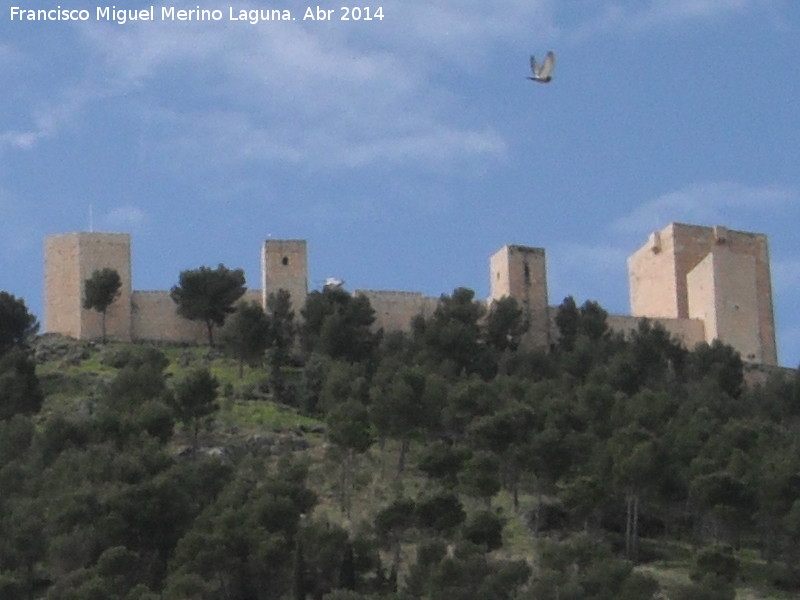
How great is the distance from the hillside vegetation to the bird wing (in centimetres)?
772

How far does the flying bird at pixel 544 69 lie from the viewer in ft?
89.9

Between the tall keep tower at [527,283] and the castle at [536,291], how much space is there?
1.0 inches

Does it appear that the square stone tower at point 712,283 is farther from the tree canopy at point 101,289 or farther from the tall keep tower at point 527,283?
the tree canopy at point 101,289

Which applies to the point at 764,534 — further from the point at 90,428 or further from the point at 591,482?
the point at 90,428

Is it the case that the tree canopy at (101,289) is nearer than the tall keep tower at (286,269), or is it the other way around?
the tree canopy at (101,289)

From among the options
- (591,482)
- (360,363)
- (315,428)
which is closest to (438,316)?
(360,363)

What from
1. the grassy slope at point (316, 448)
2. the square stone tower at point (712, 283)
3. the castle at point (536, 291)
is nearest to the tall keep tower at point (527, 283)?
the castle at point (536, 291)

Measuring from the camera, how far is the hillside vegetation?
1255 inches

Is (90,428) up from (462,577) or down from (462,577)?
up

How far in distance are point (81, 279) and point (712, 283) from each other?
15.6 meters

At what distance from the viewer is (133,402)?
133ft

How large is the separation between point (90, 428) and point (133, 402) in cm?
240

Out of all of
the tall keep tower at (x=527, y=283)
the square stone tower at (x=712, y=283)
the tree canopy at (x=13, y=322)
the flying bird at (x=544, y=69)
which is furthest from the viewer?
the square stone tower at (x=712, y=283)

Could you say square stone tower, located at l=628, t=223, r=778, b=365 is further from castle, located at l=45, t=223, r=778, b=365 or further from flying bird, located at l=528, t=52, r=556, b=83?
flying bird, located at l=528, t=52, r=556, b=83
